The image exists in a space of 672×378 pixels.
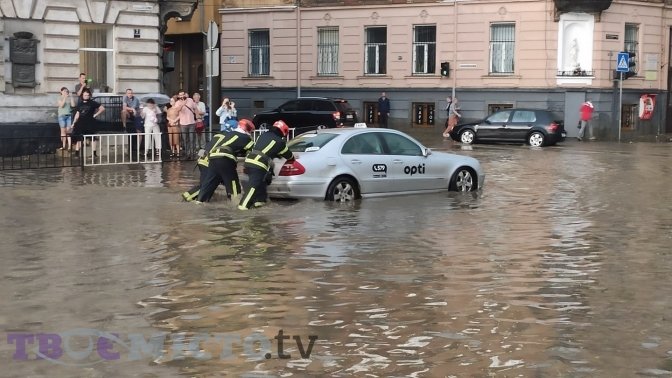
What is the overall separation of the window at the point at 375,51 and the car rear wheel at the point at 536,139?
10.5 meters

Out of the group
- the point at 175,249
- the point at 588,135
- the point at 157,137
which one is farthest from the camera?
the point at 588,135

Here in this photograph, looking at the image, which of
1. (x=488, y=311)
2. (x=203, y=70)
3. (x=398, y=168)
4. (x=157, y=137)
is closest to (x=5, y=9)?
(x=157, y=137)

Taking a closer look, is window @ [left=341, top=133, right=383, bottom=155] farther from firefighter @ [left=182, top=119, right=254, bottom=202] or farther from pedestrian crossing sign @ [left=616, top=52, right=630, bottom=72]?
pedestrian crossing sign @ [left=616, top=52, right=630, bottom=72]

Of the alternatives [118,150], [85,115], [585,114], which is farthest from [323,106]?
[118,150]

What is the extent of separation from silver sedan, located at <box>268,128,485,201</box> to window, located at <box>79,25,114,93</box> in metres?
12.9

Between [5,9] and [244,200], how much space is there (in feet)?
43.6

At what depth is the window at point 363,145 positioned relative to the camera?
61.3ft

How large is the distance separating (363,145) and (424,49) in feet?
91.7

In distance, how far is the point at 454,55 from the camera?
45.4 m

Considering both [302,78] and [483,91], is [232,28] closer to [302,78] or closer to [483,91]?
[302,78]

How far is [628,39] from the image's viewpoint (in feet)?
148

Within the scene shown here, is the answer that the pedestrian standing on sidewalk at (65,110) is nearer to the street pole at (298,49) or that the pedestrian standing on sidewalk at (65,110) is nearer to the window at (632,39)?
the street pole at (298,49)

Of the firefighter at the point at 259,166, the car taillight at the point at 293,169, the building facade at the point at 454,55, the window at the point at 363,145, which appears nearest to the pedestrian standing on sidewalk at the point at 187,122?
the window at the point at 363,145

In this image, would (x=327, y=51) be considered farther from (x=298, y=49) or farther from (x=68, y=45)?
(x=68, y=45)
